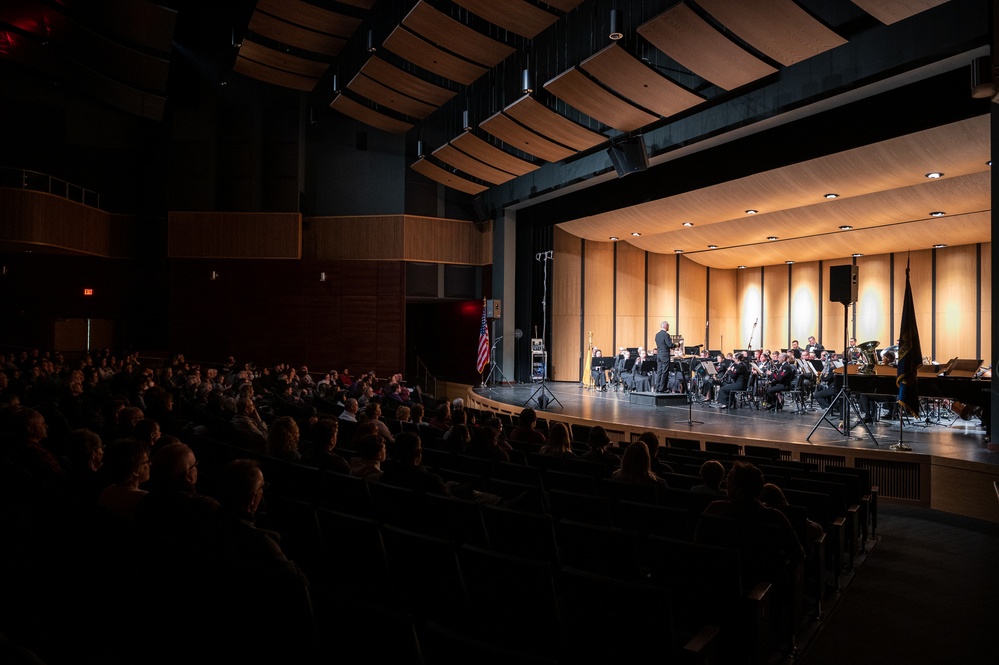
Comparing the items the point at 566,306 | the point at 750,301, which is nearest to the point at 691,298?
the point at 750,301

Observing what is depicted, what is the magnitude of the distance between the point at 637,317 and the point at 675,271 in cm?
225

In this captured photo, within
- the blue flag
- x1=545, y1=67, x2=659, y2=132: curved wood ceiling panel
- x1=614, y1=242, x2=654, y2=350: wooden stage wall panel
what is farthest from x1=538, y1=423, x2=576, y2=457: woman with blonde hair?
x1=614, y1=242, x2=654, y2=350: wooden stage wall panel

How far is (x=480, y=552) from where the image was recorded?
8.43ft

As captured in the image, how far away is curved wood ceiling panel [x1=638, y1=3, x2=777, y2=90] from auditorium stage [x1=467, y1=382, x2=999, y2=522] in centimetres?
491

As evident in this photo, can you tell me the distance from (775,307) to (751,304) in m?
0.85

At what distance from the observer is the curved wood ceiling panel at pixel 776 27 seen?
786 cm

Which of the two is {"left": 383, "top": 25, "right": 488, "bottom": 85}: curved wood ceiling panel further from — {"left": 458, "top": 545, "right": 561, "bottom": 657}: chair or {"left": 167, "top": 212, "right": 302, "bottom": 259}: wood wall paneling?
{"left": 458, "top": 545, "right": 561, "bottom": 657}: chair

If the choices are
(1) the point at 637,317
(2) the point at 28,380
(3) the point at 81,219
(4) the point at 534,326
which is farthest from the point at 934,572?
(3) the point at 81,219

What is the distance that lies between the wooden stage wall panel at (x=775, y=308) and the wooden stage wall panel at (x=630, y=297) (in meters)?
4.18

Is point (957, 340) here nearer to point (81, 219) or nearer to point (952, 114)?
point (952, 114)

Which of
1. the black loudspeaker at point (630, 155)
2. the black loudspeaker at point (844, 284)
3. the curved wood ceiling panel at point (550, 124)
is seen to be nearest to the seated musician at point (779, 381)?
the black loudspeaker at point (844, 284)

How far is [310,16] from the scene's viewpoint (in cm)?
1256

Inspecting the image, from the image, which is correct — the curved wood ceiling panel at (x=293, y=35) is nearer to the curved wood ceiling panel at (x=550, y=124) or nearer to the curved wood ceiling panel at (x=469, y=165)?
the curved wood ceiling panel at (x=469, y=165)

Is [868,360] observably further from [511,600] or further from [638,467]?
[511,600]
